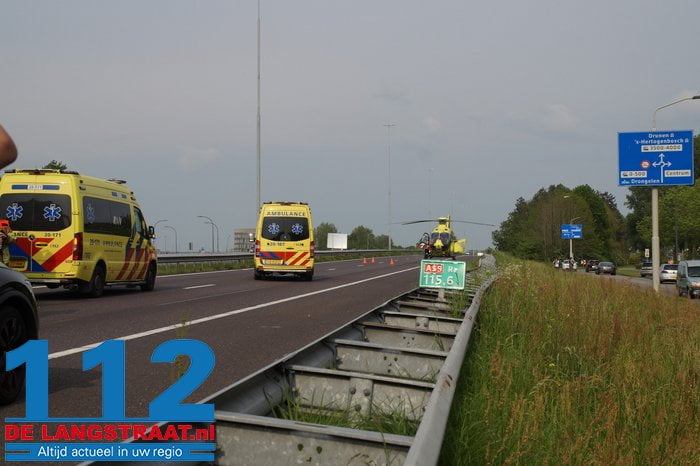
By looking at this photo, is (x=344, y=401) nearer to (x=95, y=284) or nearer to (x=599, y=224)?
(x=95, y=284)

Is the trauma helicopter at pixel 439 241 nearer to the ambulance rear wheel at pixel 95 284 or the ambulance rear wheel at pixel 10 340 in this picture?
the ambulance rear wheel at pixel 95 284

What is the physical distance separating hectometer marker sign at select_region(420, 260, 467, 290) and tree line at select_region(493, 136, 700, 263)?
3559 cm

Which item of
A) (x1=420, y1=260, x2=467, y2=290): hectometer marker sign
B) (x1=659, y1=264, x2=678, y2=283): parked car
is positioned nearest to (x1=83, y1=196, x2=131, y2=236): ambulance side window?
(x1=420, y1=260, x2=467, y2=290): hectometer marker sign

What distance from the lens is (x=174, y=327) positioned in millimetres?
Answer: 10930

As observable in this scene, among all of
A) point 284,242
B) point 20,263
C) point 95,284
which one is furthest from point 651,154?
point 20,263

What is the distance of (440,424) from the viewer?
3.34 m

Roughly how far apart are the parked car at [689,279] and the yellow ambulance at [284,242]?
1482 centimetres

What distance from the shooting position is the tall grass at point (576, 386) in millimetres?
4152

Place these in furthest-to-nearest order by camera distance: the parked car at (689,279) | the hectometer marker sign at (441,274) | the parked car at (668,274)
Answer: the parked car at (668,274) → the parked car at (689,279) → the hectometer marker sign at (441,274)

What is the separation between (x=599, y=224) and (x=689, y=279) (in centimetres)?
11034

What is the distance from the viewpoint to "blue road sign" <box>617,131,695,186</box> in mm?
24281

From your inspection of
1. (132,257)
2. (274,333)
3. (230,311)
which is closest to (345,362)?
(274,333)

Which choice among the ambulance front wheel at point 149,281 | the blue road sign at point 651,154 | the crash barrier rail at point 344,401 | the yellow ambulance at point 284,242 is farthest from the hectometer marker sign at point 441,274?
the blue road sign at point 651,154

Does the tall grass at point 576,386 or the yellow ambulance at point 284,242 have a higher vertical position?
the yellow ambulance at point 284,242
